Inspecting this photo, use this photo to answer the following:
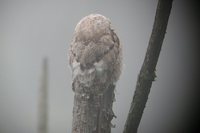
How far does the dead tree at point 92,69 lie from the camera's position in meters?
0.51

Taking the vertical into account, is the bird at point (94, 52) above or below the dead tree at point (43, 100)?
above

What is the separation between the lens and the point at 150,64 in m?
0.47

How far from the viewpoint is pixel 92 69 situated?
52 centimetres

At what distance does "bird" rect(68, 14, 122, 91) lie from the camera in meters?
0.51

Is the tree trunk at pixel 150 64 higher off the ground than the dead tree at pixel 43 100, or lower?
higher

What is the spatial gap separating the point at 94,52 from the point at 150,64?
3.0 inches

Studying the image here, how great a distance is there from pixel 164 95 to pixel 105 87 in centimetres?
42

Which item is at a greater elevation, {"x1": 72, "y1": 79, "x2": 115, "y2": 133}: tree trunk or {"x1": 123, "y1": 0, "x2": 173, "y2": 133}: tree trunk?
{"x1": 123, "y1": 0, "x2": 173, "y2": 133}: tree trunk

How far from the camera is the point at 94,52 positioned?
19.9 inches

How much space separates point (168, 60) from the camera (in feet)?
2.99

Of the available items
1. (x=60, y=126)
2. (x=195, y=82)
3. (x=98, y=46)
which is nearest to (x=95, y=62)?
(x=98, y=46)

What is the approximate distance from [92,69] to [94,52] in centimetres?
2

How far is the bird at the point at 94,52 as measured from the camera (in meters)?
0.51

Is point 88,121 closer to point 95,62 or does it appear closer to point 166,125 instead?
point 95,62
